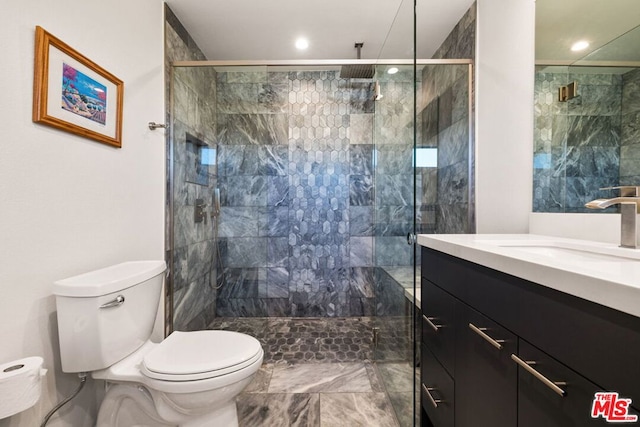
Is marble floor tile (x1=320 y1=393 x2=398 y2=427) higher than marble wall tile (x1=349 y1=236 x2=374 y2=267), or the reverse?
marble wall tile (x1=349 y1=236 x2=374 y2=267)

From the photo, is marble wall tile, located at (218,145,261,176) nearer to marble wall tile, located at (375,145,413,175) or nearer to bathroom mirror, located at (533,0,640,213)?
marble wall tile, located at (375,145,413,175)

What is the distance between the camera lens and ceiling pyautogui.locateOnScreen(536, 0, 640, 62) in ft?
3.29

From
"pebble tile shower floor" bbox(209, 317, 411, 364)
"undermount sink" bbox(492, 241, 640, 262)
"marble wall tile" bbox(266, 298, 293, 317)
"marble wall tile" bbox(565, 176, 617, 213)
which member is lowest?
"pebble tile shower floor" bbox(209, 317, 411, 364)

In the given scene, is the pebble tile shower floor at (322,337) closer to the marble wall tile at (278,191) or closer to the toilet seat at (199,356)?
the toilet seat at (199,356)

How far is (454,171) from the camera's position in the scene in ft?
5.93

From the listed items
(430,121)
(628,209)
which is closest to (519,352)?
(628,209)

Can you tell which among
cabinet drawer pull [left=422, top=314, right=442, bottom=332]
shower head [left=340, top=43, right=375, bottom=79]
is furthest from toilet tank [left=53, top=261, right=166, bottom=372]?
shower head [left=340, top=43, right=375, bottom=79]

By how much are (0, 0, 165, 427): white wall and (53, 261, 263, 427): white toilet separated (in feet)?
0.29

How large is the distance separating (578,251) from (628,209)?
20 cm

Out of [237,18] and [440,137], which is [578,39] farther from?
[237,18]

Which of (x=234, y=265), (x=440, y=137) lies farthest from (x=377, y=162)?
(x=234, y=265)

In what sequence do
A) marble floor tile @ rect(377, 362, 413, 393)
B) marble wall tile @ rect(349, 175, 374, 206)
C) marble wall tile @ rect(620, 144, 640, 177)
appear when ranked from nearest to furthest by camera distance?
marble wall tile @ rect(620, 144, 640, 177) → marble floor tile @ rect(377, 362, 413, 393) → marble wall tile @ rect(349, 175, 374, 206)

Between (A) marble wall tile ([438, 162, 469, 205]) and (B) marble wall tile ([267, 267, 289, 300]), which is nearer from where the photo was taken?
(A) marble wall tile ([438, 162, 469, 205])

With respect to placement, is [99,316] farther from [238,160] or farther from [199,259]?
[238,160]
